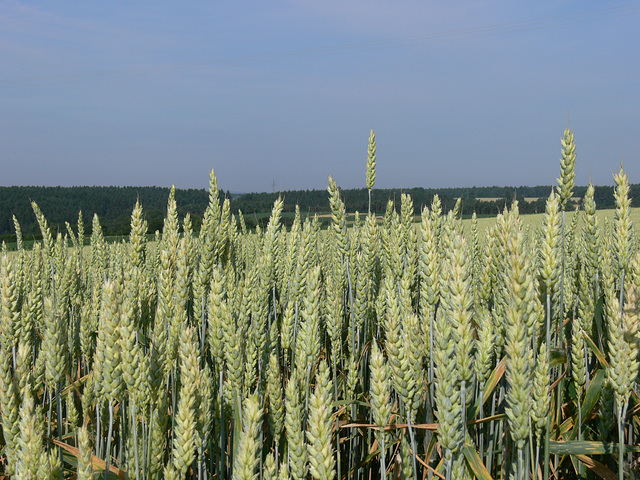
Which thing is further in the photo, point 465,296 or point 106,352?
point 106,352

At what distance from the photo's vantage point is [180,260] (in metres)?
2.01

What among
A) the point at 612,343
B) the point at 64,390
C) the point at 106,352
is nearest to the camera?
the point at 106,352

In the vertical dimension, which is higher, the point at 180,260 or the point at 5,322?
the point at 180,260

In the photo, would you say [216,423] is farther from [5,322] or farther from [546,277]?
[546,277]

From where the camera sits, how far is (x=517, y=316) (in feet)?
3.45

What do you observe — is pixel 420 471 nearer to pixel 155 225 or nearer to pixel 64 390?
pixel 64 390

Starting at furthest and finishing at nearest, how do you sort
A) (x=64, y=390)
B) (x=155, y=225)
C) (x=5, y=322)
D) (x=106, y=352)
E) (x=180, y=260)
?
(x=155, y=225)
(x=64, y=390)
(x=180, y=260)
(x=5, y=322)
(x=106, y=352)

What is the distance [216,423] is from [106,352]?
0.53 metres

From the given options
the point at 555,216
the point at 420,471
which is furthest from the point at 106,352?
the point at 555,216

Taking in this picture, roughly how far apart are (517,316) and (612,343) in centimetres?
57

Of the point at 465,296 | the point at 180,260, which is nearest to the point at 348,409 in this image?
the point at 180,260

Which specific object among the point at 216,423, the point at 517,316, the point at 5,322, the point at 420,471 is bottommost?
the point at 420,471

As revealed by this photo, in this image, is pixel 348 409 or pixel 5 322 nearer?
pixel 5 322

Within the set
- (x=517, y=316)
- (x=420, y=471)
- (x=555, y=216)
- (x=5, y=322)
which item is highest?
(x=555, y=216)
